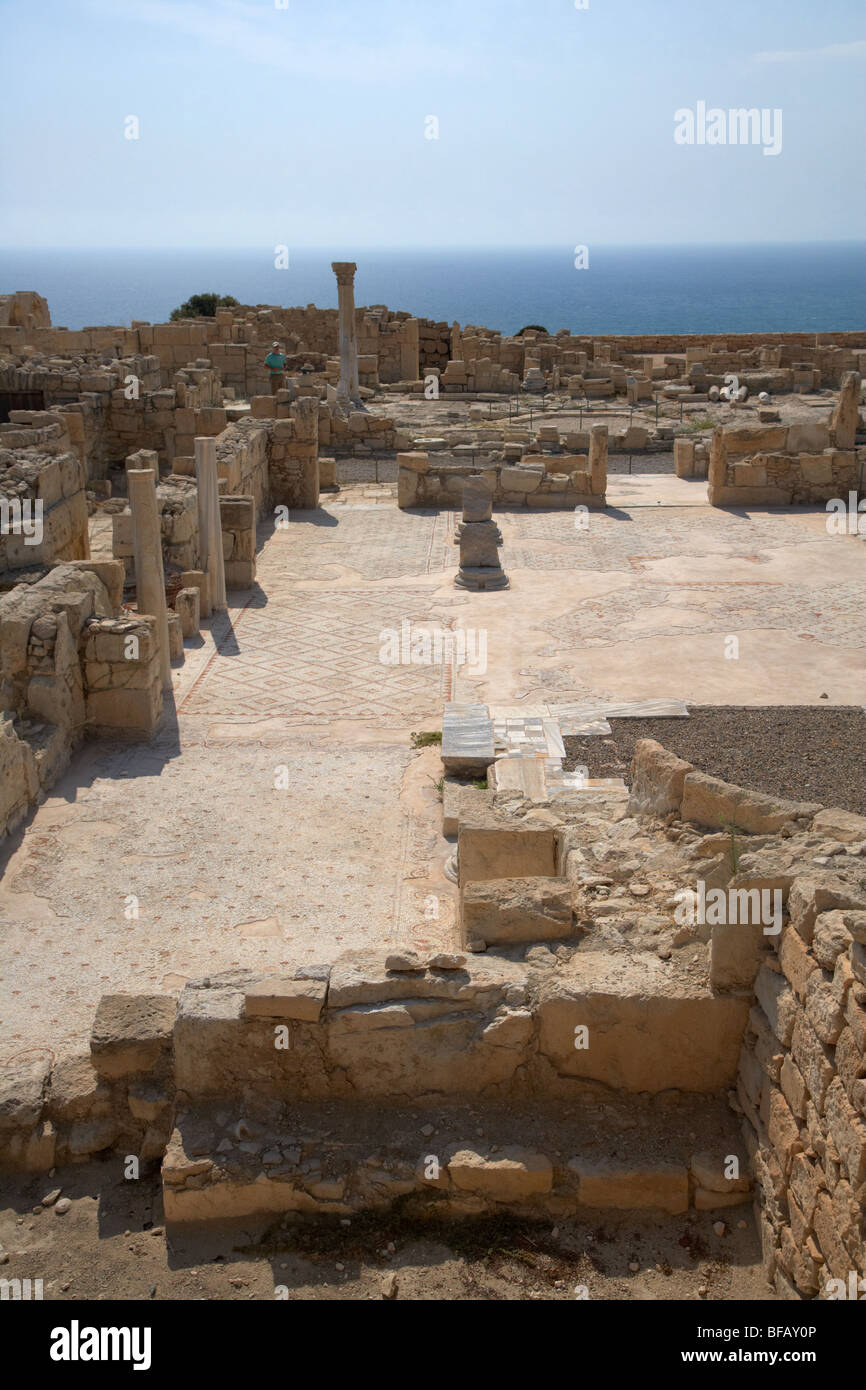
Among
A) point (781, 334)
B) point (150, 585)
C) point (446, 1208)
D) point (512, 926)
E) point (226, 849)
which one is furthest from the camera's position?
point (781, 334)

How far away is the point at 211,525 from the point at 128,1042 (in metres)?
9.03

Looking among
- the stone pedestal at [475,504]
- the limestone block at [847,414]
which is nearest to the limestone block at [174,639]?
the stone pedestal at [475,504]

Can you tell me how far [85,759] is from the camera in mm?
9461

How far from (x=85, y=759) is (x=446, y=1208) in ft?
18.9

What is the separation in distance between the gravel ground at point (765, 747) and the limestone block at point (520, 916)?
11.4ft

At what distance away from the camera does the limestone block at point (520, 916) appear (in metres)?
5.46

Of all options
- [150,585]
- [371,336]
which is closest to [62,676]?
[150,585]

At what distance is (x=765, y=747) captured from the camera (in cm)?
938

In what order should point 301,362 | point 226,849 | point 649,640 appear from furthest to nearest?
point 301,362 → point 649,640 → point 226,849

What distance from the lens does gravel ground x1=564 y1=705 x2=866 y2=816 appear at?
28.4 feet

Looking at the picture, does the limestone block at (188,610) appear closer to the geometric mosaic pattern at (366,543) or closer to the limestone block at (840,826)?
the geometric mosaic pattern at (366,543)

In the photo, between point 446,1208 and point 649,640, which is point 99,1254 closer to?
point 446,1208

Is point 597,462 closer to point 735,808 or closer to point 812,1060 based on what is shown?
point 735,808

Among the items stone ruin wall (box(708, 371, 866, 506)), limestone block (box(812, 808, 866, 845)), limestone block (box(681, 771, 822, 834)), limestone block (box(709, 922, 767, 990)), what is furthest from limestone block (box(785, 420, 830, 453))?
limestone block (box(709, 922, 767, 990))
